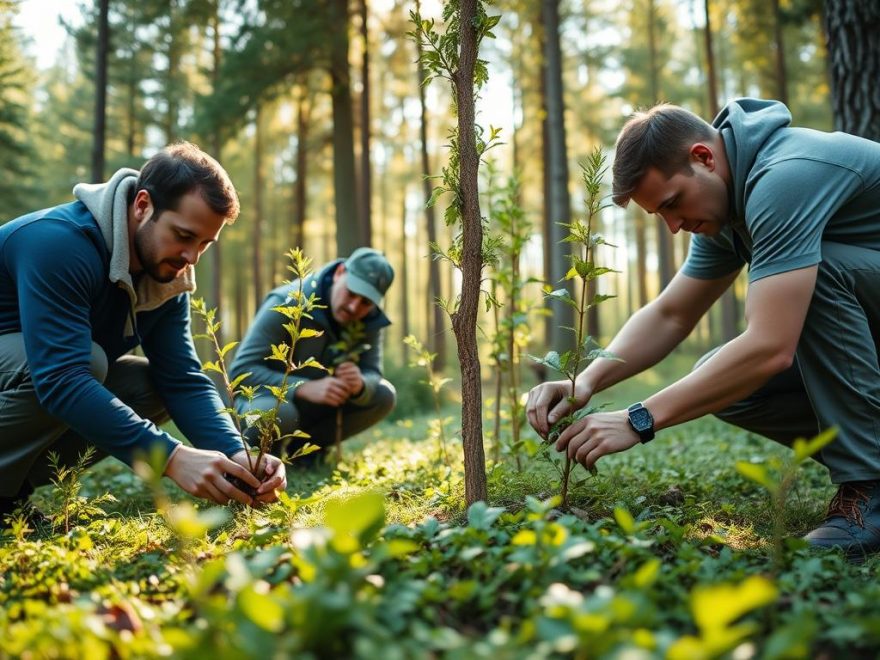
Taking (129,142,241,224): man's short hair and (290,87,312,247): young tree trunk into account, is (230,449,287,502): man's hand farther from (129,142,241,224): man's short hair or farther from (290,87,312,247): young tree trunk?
(290,87,312,247): young tree trunk

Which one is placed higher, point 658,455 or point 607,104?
point 607,104

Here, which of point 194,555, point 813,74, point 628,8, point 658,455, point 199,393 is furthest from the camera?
point 628,8

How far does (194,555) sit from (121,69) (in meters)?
17.5

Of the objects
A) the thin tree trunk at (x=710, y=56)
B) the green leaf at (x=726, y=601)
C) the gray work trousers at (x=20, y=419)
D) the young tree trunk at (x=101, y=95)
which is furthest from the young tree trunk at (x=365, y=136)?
the green leaf at (x=726, y=601)

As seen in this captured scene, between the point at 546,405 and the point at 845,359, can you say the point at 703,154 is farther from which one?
the point at 546,405

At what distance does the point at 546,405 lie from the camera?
9.09 feet

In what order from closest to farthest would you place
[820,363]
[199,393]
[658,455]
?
[820,363]
[199,393]
[658,455]

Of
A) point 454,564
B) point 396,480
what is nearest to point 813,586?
point 454,564

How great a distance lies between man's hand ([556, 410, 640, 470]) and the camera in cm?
246

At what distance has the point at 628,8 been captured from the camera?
17172 millimetres

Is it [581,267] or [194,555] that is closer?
[194,555]

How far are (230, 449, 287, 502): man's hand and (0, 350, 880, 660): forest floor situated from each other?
11cm

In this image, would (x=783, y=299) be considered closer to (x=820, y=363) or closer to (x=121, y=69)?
(x=820, y=363)

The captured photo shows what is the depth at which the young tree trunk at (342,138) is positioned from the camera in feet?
37.3
